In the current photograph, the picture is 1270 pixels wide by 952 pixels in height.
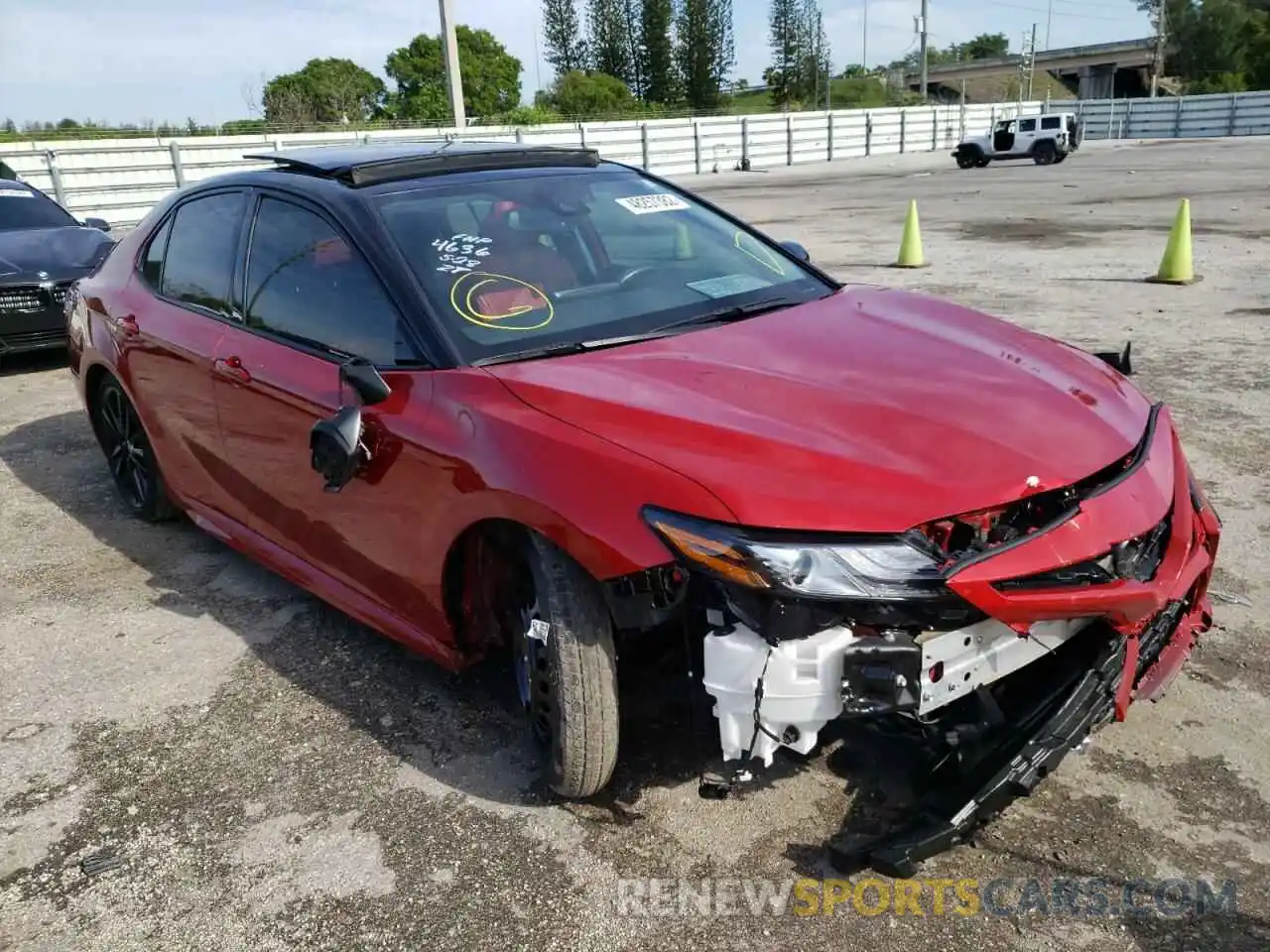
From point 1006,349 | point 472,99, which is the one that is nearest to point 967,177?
point 1006,349

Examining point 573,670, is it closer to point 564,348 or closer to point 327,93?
point 564,348

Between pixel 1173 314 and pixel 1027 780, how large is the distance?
24.0 ft

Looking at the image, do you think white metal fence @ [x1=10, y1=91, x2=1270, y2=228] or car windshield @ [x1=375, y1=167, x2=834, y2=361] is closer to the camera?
car windshield @ [x1=375, y1=167, x2=834, y2=361]

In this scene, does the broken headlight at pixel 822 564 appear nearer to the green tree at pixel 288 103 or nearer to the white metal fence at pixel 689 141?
the white metal fence at pixel 689 141

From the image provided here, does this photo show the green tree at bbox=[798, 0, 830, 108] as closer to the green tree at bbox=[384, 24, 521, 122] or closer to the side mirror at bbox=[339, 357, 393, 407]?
the green tree at bbox=[384, 24, 521, 122]

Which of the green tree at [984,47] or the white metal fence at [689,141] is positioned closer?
the white metal fence at [689,141]

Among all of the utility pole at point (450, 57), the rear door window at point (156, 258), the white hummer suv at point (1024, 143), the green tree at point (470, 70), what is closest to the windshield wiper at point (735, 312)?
the rear door window at point (156, 258)

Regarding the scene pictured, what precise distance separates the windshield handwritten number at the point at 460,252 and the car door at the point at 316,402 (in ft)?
0.71

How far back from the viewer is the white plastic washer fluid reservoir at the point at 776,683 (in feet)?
7.09

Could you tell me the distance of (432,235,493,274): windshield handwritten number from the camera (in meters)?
3.11

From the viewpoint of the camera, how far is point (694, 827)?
262 cm

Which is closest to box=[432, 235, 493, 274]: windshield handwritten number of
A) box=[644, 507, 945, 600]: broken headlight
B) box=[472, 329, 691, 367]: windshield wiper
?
box=[472, 329, 691, 367]: windshield wiper

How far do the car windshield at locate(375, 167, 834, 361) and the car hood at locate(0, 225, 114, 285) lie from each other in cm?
632

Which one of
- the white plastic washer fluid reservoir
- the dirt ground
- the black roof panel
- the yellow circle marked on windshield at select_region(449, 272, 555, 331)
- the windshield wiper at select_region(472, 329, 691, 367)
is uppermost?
the black roof panel
